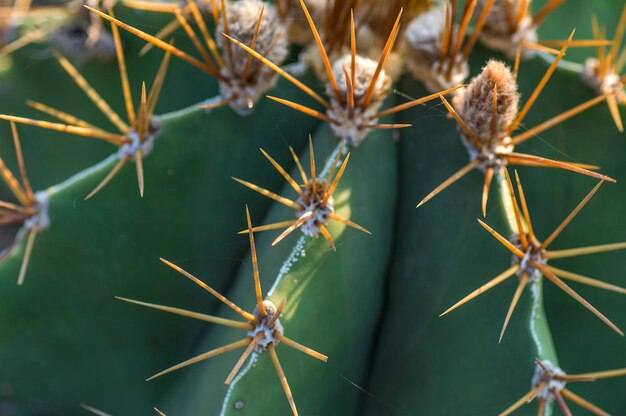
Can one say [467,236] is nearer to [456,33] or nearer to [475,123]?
[475,123]

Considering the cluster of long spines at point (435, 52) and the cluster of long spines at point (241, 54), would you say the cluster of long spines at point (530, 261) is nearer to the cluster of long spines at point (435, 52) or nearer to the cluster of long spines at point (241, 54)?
the cluster of long spines at point (435, 52)

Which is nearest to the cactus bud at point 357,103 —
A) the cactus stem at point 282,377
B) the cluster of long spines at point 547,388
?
the cactus stem at point 282,377

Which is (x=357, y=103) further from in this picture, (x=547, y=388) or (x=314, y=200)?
(x=547, y=388)

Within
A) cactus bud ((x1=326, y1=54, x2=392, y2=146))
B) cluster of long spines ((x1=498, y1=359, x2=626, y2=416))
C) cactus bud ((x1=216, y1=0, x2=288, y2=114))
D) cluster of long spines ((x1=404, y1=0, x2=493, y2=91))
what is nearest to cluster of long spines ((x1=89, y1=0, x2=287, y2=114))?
cactus bud ((x1=216, y1=0, x2=288, y2=114))

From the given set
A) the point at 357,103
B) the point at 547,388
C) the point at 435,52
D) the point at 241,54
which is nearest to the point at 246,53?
the point at 241,54

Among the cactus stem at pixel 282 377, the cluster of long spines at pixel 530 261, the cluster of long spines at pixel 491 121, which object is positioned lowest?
the cactus stem at pixel 282 377

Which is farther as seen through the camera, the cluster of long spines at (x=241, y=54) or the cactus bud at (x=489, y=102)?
the cluster of long spines at (x=241, y=54)

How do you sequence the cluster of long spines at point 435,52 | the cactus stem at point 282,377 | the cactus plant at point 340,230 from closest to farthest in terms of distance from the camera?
the cactus stem at point 282,377, the cactus plant at point 340,230, the cluster of long spines at point 435,52

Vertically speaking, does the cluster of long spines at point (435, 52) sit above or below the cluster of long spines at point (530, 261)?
above
